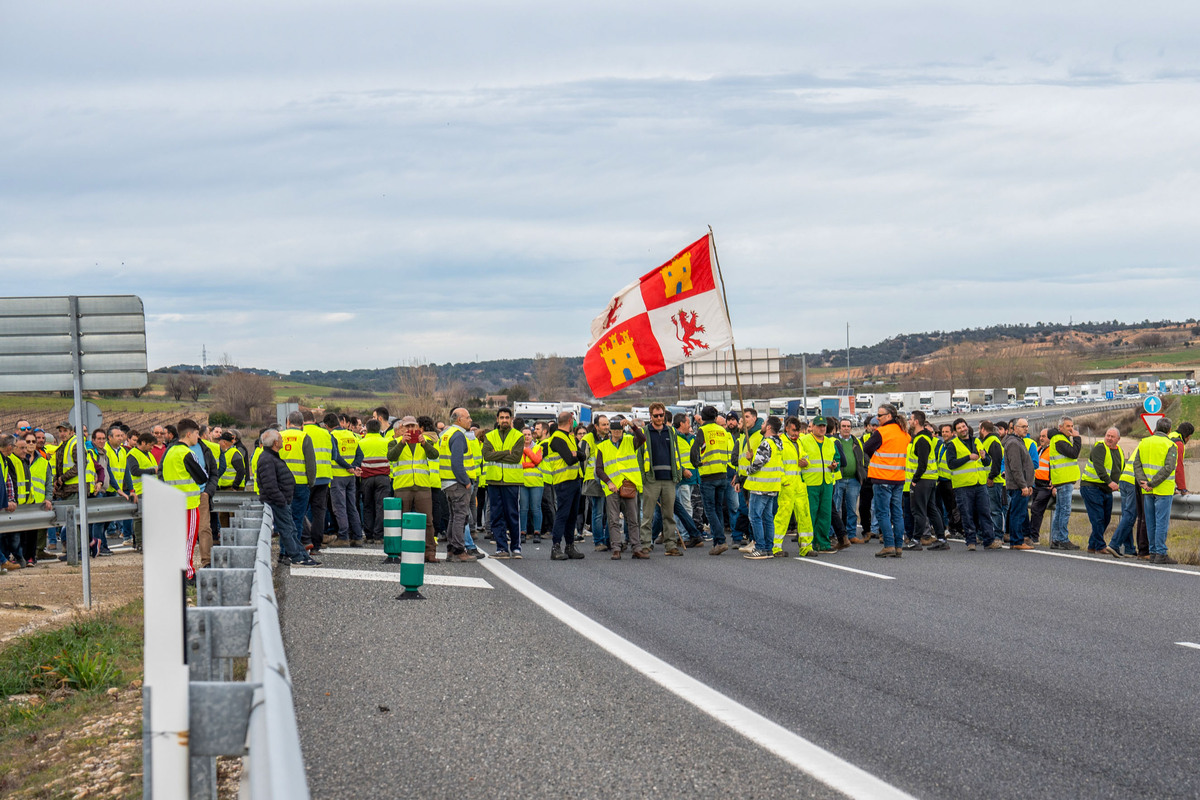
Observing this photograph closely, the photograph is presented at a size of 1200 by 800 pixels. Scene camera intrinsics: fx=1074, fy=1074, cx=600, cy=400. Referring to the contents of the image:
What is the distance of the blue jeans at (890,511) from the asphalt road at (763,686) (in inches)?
132

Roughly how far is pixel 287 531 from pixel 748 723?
30.2 ft

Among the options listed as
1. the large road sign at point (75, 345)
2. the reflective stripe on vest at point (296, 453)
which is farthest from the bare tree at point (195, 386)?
the large road sign at point (75, 345)

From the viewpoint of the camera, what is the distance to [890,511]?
52.2 feet

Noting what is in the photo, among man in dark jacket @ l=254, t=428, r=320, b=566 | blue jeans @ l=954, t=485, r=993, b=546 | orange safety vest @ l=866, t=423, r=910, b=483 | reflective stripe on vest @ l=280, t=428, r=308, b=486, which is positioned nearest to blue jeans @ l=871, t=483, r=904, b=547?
orange safety vest @ l=866, t=423, r=910, b=483

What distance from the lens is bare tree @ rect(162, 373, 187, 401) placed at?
4589 inches

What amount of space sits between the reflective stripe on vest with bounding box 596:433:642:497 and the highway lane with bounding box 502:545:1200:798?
179cm

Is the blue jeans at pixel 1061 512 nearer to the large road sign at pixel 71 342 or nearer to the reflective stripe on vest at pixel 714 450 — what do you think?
the reflective stripe on vest at pixel 714 450

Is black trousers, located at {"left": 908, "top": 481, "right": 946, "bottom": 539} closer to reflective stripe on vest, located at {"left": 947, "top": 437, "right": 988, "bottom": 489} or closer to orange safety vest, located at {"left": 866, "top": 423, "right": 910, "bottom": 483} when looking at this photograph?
reflective stripe on vest, located at {"left": 947, "top": 437, "right": 988, "bottom": 489}

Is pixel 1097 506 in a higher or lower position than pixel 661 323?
lower

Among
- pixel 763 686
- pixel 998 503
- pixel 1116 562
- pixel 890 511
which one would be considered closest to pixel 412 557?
pixel 763 686

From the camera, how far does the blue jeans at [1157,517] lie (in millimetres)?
14742

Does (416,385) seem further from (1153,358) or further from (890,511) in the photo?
(1153,358)

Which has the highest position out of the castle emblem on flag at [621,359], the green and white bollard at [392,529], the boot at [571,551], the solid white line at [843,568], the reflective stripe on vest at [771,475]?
the castle emblem on flag at [621,359]

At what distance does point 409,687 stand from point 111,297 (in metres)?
7.43
